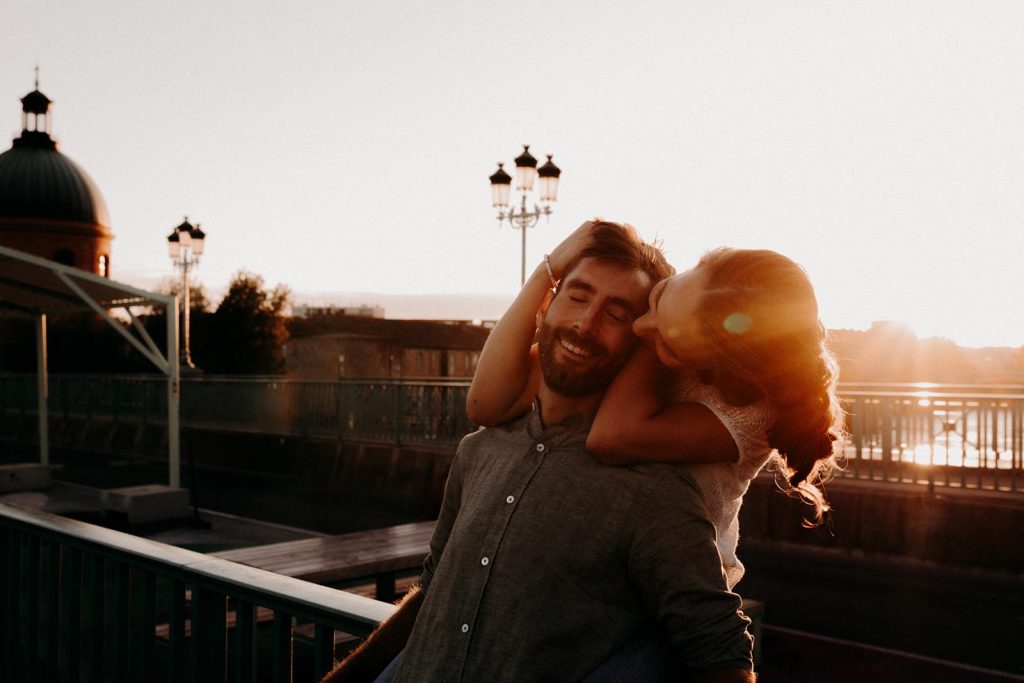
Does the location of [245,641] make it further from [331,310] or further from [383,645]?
[331,310]

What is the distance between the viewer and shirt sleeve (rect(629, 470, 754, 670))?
5.06 feet

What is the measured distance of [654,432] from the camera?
1658 millimetres

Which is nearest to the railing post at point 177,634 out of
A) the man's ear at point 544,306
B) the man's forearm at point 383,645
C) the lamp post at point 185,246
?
the man's forearm at point 383,645

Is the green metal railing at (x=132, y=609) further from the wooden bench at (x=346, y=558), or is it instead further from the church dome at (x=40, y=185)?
the church dome at (x=40, y=185)

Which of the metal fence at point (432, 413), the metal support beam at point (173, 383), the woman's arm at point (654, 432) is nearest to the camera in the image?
the woman's arm at point (654, 432)

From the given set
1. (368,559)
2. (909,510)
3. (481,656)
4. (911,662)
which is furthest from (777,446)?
(909,510)

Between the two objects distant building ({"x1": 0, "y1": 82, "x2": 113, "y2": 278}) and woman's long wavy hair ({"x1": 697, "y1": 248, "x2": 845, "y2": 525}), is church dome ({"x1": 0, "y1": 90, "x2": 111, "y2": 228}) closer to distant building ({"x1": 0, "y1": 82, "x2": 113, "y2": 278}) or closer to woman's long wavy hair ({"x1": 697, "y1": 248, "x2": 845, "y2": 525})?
distant building ({"x1": 0, "y1": 82, "x2": 113, "y2": 278})

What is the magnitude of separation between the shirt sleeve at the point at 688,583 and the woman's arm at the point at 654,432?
0.25 ft

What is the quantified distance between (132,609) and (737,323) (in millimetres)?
2622

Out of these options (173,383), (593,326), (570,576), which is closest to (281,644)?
(570,576)

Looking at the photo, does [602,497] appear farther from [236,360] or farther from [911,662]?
[236,360]

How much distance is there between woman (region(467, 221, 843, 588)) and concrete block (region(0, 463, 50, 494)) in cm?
1662

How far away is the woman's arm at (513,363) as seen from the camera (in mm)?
2043

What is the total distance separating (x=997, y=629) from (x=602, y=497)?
8.18 m
